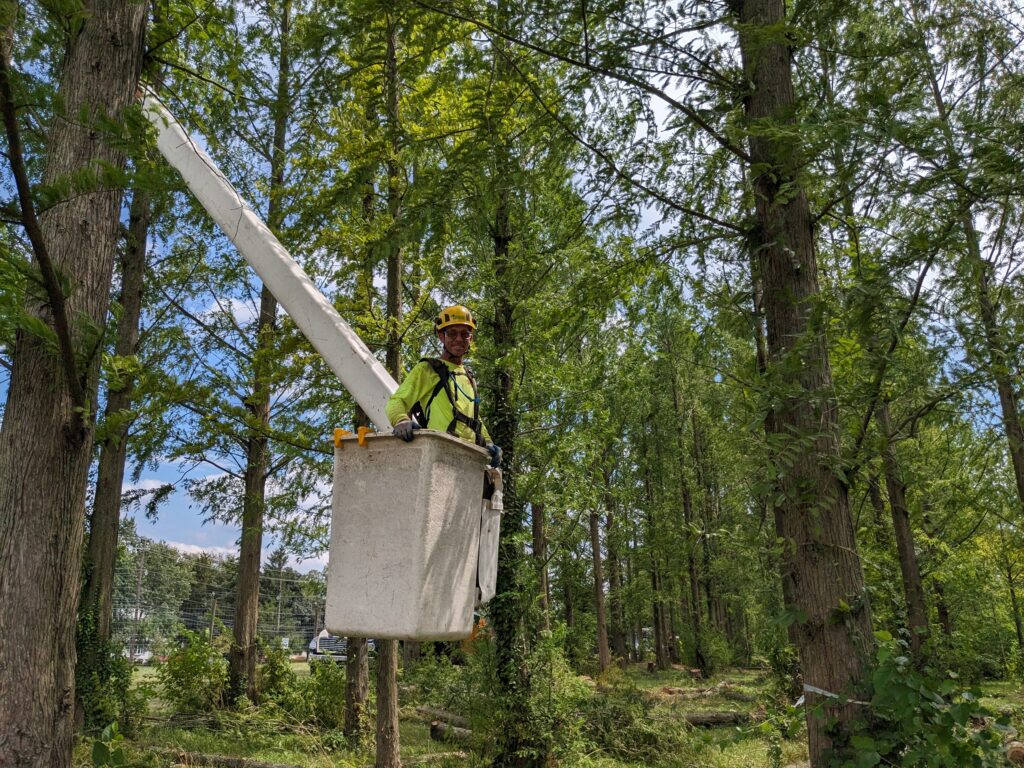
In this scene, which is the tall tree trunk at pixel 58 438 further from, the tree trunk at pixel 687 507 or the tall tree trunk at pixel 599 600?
the tree trunk at pixel 687 507

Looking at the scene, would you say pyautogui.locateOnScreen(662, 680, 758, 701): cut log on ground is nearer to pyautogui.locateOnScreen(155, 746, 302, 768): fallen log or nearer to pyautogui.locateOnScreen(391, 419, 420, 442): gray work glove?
pyautogui.locateOnScreen(155, 746, 302, 768): fallen log

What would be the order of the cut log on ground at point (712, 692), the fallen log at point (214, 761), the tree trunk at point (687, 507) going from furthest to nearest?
the tree trunk at point (687, 507)
the cut log on ground at point (712, 692)
the fallen log at point (214, 761)

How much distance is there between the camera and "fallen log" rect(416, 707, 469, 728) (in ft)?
38.7

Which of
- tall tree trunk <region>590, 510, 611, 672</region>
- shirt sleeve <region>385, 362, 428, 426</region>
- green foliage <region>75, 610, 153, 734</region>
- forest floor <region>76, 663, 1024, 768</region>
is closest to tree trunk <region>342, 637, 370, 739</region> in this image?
forest floor <region>76, 663, 1024, 768</region>

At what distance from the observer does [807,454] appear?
357 cm

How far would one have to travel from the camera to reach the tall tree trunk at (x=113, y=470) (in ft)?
35.0

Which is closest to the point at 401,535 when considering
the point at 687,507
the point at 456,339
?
the point at 456,339

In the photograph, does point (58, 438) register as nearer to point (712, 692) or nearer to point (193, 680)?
point (193, 680)

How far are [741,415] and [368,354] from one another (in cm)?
222

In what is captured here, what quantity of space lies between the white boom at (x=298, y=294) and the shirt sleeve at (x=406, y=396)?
17 cm

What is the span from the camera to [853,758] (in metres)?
3.32

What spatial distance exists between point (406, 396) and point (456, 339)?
1.61 feet

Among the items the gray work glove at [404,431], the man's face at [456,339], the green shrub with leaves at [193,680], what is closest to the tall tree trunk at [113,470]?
the green shrub with leaves at [193,680]

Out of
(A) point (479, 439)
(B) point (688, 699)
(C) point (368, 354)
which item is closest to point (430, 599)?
(A) point (479, 439)
